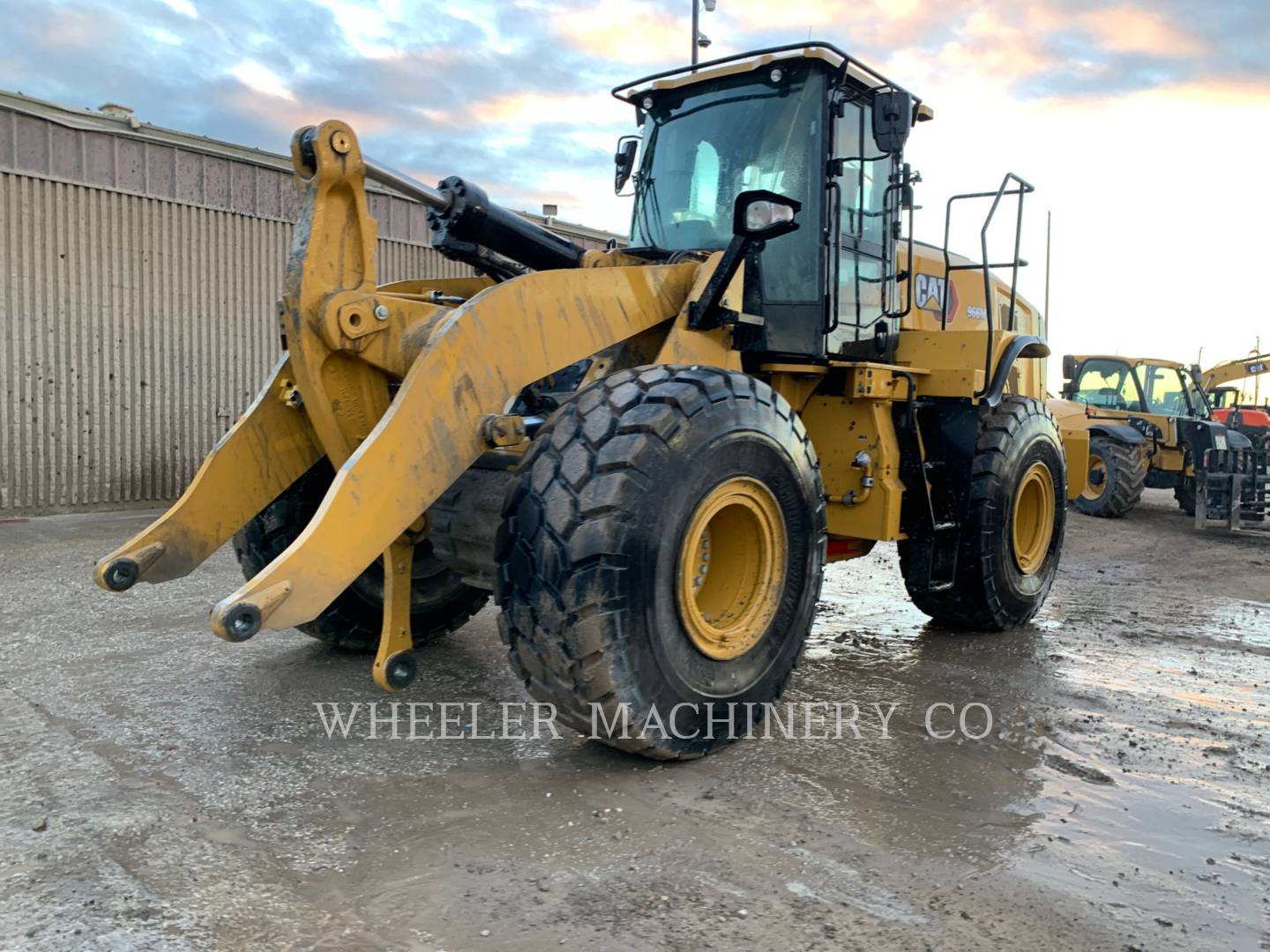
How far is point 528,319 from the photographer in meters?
3.65

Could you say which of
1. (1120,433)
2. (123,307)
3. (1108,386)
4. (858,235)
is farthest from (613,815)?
(1108,386)

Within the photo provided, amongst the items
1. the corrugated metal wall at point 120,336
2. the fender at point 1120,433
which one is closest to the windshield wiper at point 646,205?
the corrugated metal wall at point 120,336

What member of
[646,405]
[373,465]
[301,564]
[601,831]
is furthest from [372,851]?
[646,405]

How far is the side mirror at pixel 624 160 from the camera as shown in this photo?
5707 millimetres

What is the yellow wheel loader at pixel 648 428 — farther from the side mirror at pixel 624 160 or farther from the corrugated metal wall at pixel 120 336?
the corrugated metal wall at pixel 120 336

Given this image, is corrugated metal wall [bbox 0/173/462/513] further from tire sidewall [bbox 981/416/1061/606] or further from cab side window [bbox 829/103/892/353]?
tire sidewall [bbox 981/416/1061/606]

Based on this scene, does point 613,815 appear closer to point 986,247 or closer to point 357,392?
point 357,392

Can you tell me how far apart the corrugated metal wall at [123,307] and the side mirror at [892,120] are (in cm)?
727

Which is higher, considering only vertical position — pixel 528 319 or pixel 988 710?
pixel 528 319

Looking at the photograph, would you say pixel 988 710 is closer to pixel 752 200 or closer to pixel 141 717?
pixel 752 200

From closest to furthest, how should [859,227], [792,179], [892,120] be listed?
[892,120], [792,179], [859,227]

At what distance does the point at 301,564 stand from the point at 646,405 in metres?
1.27

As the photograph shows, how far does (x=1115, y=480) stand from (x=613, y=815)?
473 inches

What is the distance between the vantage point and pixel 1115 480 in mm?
13289
